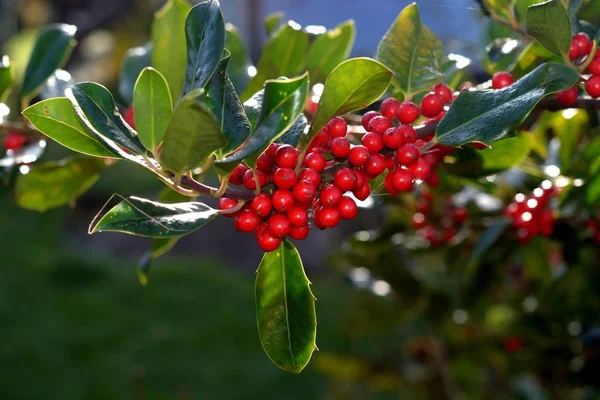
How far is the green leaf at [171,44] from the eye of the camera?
1.25 metres

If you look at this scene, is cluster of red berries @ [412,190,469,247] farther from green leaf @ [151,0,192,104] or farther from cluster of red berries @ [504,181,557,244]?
green leaf @ [151,0,192,104]

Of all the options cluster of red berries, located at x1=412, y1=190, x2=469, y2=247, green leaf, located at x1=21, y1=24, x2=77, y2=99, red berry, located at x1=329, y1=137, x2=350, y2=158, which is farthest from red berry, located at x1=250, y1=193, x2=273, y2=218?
cluster of red berries, located at x1=412, y1=190, x2=469, y2=247

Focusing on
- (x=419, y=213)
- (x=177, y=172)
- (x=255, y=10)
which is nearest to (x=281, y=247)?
(x=177, y=172)

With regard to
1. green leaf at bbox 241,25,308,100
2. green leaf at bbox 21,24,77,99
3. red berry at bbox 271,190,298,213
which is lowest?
green leaf at bbox 21,24,77,99

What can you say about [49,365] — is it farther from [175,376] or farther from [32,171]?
[32,171]

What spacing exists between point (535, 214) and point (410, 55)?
526 millimetres

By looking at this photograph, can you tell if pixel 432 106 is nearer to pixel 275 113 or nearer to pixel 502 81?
pixel 502 81

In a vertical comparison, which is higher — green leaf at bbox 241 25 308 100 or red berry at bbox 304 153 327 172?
red berry at bbox 304 153 327 172

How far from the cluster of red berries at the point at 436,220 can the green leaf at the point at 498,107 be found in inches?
29.8

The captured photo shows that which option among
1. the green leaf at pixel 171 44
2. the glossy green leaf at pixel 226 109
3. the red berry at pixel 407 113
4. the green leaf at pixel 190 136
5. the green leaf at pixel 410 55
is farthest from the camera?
the green leaf at pixel 171 44

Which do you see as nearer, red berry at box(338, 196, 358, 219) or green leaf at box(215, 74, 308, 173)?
green leaf at box(215, 74, 308, 173)

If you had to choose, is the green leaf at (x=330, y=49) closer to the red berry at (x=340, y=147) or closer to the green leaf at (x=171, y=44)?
the green leaf at (x=171, y=44)

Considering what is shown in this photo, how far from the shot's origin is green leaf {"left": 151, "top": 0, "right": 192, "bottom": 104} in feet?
4.10

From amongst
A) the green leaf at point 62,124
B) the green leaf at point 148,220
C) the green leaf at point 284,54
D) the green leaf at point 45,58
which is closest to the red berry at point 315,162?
the green leaf at point 148,220
